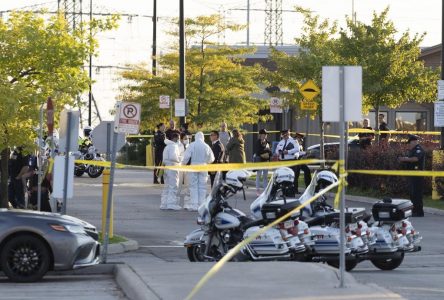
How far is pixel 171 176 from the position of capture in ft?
91.7

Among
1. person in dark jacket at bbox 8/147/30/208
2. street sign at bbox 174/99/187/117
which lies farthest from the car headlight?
street sign at bbox 174/99/187/117

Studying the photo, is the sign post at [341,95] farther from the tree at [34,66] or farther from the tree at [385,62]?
the tree at [385,62]

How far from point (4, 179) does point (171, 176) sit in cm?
449

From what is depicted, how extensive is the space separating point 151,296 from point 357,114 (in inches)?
114

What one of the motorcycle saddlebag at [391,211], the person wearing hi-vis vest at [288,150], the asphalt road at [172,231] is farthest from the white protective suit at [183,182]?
the motorcycle saddlebag at [391,211]

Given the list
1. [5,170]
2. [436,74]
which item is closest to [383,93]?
[436,74]

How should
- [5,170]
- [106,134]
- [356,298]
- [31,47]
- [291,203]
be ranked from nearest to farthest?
1. [356,298]
2. [291,203]
3. [106,134]
4. [31,47]
5. [5,170]

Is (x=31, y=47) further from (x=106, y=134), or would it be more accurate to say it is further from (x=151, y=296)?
(x=151, y=296)

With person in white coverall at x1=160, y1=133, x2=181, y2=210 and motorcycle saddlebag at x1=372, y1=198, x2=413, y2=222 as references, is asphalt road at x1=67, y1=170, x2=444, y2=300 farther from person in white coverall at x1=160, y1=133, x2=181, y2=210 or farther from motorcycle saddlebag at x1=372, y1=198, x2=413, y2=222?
motorcycle saddlebag at x1=372, y1=198, x2=413, y2=222

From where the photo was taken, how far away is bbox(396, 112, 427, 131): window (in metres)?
56.0

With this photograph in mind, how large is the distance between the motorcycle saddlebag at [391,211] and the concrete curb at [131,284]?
144 inches

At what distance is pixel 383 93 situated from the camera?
1571 inches

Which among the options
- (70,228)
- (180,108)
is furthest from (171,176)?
(70,228)

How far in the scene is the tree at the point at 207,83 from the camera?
50.5 m
